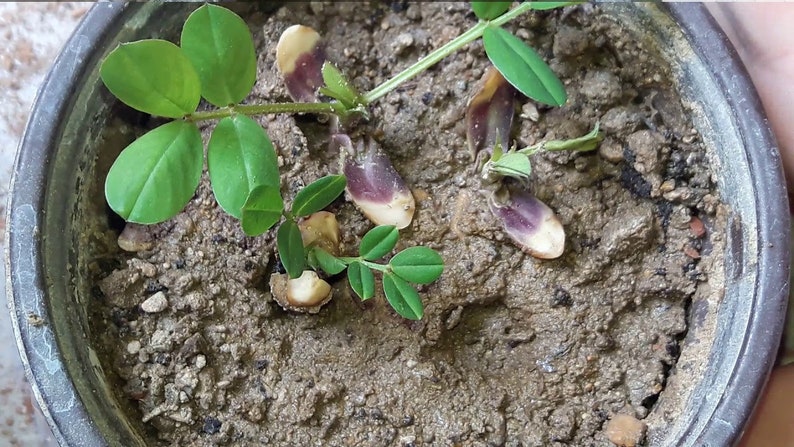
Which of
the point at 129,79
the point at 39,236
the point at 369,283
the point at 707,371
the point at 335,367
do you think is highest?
the point at 129,79

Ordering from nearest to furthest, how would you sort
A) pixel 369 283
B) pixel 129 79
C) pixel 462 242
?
pixel 129 79
pixel 369 283
pixel 462 242

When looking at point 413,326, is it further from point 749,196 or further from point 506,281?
point 749,196

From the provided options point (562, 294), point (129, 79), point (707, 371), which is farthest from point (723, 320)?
point (129, 79)

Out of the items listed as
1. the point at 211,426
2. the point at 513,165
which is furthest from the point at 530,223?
the point at 211,426

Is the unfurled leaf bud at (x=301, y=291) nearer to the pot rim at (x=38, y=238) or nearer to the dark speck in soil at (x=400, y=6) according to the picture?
the pot rim at (x=38, y=238)

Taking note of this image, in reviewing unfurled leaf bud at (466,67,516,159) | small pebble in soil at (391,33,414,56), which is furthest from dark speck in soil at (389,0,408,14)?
unfurled leaf bud at (466,67,516,159)

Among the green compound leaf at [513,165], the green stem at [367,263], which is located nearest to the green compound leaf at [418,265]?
the green stem at [367,263]

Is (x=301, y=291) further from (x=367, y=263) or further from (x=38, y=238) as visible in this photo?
(x=38, y=238)
